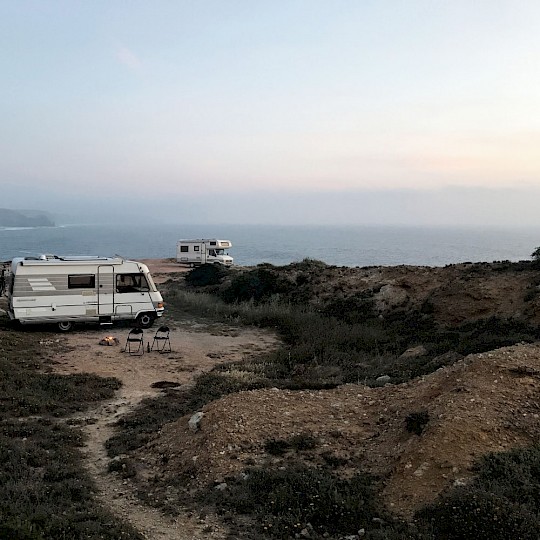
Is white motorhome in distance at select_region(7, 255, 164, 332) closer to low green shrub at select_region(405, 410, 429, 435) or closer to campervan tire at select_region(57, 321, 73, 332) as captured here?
campervan tire at select_region(57, 321, 73, 332)

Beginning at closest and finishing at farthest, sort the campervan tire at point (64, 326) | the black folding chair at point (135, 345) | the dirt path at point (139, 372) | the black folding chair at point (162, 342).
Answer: the dirt path at point (139, 372), the black folding chair at point (135, 345), the black folding chair at point (162, 342), the campervan tire at point (64, 326)

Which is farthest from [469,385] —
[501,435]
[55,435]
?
[55,435]


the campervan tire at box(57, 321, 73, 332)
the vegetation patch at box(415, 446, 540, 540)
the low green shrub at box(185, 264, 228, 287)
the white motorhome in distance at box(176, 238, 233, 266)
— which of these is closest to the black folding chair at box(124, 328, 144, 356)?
the campervan tire at box(57, 321, 73, 332)

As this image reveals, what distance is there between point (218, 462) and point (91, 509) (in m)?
1.87

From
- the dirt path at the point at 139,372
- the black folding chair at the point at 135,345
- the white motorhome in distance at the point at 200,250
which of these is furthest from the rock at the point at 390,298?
the white motorhome in distance at the point at 200,250

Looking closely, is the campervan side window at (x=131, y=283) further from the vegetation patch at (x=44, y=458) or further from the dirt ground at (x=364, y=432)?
the dirt ground at (x=364, y=432)

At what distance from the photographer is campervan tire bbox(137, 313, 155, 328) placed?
19469 mm

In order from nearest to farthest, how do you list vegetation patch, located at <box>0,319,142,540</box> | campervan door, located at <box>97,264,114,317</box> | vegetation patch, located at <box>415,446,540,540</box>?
vegetation patch, located at <box>415,446,540,540</box>
vegetation patch, located at <box>0,319,142,540</box>
campervan door, located at <box>97,264,114,317</box>

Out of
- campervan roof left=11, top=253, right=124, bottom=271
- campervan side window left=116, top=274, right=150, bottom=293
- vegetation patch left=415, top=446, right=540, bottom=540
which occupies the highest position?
campervan roof left=11, top=253, right=124, bottom=271

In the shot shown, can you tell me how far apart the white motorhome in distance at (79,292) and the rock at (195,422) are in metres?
11.2

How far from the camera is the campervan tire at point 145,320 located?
63.9ft

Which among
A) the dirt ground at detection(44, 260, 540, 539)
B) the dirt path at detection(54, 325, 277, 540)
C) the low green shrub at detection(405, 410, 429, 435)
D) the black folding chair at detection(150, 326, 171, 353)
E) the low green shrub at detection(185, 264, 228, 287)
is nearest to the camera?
the dirt path at detection(54, 325, 277, 540)

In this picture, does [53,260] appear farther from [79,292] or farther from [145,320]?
[145,320]

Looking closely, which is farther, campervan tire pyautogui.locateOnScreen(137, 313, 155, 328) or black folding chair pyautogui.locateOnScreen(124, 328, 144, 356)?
campervan tire pyautogui.locateOnScreen(137, 313, 155, 328)
